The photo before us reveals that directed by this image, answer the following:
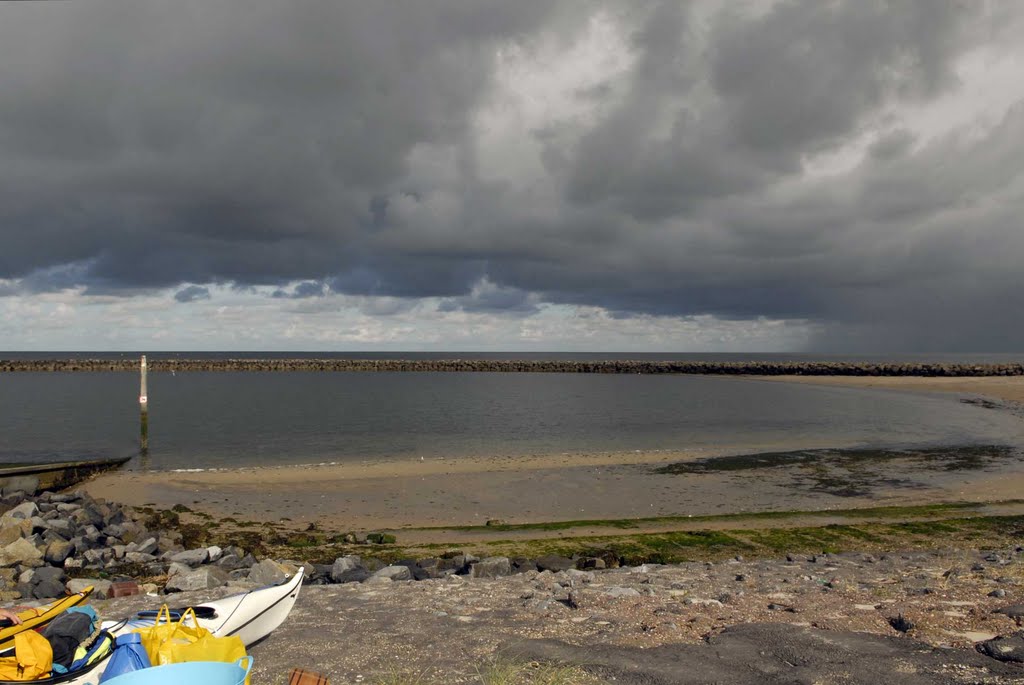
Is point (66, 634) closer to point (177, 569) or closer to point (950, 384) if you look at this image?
point (177, 569)

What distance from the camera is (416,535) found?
19906mm

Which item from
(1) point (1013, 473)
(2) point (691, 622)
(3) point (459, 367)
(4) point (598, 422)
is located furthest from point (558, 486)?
(3) point (459, 367)

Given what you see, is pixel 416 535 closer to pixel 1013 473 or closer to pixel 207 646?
pixel 207 646

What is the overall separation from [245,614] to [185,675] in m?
4.47

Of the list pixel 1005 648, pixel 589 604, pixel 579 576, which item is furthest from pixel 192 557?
pixel 1005 648

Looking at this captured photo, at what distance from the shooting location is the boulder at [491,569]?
569 inches

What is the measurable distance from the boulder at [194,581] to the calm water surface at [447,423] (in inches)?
889

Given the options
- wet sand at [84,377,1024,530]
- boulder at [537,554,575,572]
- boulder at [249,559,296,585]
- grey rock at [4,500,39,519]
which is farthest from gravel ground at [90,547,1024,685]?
wet sand at [84,377,1024,530]

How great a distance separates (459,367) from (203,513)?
14257cm

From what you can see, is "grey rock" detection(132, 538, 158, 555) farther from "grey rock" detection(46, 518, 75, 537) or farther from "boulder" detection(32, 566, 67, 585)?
"grey rock" detection(46, 518, 75, 537)

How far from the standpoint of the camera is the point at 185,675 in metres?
4.65

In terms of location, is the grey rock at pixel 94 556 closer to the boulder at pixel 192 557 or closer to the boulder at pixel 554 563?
the boulder at pixel 192 557

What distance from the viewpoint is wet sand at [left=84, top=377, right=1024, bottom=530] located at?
76.3 ft

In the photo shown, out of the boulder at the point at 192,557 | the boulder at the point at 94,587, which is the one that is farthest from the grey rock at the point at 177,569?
the boulder at the point at 94,587
